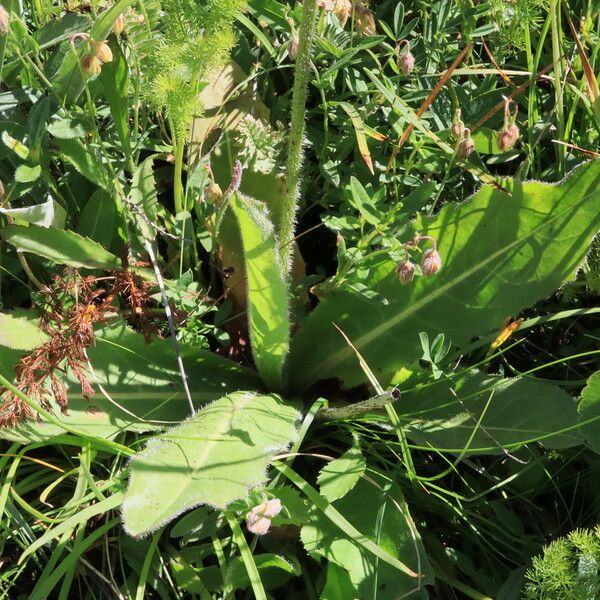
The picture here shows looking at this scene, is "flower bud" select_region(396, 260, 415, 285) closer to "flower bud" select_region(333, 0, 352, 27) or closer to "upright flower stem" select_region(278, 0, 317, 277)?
"upright flower stem" select_region(278, 0, 317, 277)

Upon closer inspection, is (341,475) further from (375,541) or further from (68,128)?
(68,128)

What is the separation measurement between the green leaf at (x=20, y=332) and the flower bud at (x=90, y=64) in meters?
0.51

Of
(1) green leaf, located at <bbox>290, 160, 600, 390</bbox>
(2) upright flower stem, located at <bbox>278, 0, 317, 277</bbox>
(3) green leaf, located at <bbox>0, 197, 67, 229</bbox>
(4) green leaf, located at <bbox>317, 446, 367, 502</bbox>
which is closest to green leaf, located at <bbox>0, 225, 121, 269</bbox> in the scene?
(3) green leaf, located at <bbox>0, 197, 67, 229</bbox>

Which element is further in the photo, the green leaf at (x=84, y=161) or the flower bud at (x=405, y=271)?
the green leaf at (x=84, y=161)

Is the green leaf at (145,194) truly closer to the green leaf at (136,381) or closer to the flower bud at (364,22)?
the green leaf at (136,381)

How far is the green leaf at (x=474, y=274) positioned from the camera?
1.66 m

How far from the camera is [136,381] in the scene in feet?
5.99

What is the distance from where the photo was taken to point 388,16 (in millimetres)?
2133

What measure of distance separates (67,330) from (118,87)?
0.51 metres

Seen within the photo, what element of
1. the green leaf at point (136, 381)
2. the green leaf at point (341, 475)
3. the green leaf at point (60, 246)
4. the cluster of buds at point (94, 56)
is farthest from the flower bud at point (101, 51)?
the green leaf at point (341, 475)

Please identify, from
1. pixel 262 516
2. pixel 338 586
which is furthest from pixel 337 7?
pixel 338 586

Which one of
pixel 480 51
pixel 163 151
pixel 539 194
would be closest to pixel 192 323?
pixel 163 151

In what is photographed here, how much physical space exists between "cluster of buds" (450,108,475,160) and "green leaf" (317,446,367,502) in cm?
61

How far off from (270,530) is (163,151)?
0.85 metres
